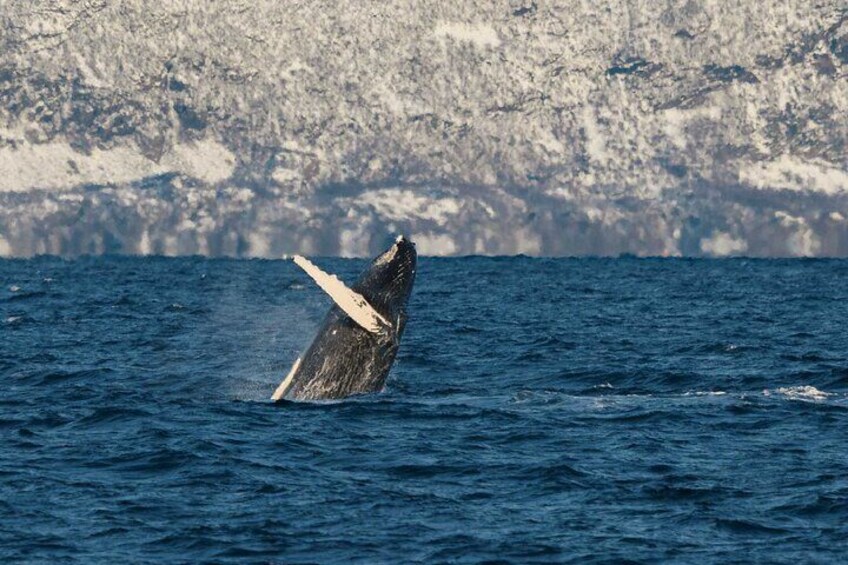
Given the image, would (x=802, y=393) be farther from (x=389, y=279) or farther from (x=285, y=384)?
(x=285, y=384)

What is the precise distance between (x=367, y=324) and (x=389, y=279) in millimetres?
1222

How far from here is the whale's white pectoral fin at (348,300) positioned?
35469 millimetres

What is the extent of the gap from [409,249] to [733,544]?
12576 millimetres

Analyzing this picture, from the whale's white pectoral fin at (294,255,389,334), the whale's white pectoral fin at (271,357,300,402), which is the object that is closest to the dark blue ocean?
the whale's white pectoral fin at (271,357,300,402)

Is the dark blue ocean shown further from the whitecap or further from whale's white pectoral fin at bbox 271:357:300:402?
whale's white pectoral fin at bbox 271:357:300:402

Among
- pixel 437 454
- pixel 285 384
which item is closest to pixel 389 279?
pixel 285 384

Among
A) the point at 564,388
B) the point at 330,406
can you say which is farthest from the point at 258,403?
the point at 564,388

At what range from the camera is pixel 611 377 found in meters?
50.4

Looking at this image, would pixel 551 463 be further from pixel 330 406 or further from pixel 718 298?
pixel 718 298

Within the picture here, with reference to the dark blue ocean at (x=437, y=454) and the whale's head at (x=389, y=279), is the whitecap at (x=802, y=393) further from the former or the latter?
the whale's head at (x=389, y=279)

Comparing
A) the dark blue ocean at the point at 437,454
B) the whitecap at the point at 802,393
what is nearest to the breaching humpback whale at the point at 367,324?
the dark blue ocean at the point at 437,454

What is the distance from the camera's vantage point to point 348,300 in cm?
3650

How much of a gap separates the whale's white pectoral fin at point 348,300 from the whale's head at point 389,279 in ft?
1.05

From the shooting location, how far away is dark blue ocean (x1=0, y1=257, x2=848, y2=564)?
1101 inches
